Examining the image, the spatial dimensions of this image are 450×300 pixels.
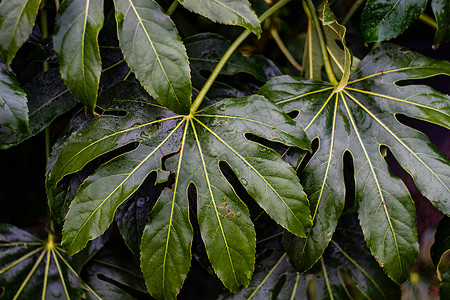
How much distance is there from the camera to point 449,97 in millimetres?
816

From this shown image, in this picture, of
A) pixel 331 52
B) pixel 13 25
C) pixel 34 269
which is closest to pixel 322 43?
pixel 331 52

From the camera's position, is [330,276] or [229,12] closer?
[229,12]

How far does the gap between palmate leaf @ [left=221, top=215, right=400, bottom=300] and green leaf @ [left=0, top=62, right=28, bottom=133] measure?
0.62 meters

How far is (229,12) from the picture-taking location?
2.30ft

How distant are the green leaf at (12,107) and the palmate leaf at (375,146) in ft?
1.59

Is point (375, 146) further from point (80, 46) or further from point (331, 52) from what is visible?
point (80, 46)

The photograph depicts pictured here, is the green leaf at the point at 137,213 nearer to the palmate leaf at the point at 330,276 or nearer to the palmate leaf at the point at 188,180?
the palmate leaf at the point at 188,180

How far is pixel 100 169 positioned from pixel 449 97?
30.0 inches

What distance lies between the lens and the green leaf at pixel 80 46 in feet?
2.26

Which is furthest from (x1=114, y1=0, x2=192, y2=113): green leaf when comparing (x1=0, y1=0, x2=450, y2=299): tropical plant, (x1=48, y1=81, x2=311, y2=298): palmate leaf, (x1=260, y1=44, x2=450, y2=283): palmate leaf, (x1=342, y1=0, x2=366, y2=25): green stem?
(x1=342, y1=0, x2=366, y2=25): green stem

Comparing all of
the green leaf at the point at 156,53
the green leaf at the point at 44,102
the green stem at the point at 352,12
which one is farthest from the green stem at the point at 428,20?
the green leaf at the point at 44,102

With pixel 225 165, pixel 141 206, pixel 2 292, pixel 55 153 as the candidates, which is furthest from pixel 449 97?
pixel 2 292

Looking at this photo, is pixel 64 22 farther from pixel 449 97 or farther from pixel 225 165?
pixel 449 97

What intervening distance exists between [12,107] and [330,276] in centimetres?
85
